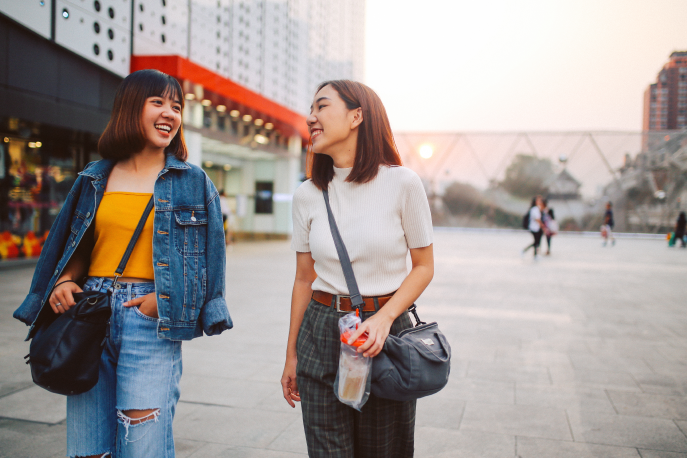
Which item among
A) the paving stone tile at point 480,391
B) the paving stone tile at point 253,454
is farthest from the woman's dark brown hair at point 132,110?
the paving stone tile at point 480,391

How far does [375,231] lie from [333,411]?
585 mm

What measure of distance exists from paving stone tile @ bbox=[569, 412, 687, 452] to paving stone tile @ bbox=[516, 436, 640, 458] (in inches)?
3.0

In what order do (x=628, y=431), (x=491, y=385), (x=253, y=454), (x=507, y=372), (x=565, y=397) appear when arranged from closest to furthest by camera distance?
1. (x=253, y=454)
2. (x=628, y=431)
3. (x=565, y=397)
4. (x=491, y=385)
5. (x=507, y=372)

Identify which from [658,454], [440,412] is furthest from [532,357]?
[658,454]

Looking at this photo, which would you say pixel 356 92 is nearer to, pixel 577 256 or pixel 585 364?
pixel 585 364

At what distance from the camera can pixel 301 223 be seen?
184cm

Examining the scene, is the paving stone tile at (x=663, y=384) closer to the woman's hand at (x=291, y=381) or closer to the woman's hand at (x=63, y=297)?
the woman's hand at (x=291, y=381)

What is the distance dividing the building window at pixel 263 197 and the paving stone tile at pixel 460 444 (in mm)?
16844

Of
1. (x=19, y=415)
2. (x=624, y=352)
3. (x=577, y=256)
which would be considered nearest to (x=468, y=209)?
(x=577, y=256)

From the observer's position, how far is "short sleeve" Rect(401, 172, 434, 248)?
1.67 metres

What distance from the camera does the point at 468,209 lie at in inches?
1164

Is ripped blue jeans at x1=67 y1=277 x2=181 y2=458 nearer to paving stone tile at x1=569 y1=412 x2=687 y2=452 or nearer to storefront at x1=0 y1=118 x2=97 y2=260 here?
paving stone tile at x1=569 y1=412 x2=687 y2=452

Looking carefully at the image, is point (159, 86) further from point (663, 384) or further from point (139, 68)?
point (139, 68)

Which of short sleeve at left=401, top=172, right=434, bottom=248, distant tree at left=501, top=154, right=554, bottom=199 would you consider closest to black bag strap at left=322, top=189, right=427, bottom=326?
short sleeve at left=401, top=172, right=434, bottom=248
